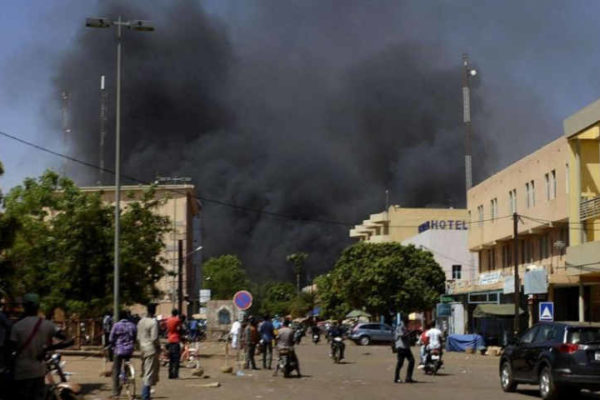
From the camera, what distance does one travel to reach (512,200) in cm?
5731

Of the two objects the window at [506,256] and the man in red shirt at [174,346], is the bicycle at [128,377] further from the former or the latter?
the window at [506,256]

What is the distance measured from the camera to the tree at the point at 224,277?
429ft

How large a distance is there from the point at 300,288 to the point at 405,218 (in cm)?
3936

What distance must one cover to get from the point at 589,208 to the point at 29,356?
35547 mm

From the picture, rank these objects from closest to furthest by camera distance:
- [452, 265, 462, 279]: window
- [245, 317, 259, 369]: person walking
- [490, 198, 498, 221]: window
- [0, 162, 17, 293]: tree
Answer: [0, 162, 17, 293]: tree
[245, 317, 259, 369]: person walking
[490, 198, 498, 221]: window
[452, 265, 462, 279]: window

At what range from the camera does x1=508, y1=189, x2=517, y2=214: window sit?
5662 cm

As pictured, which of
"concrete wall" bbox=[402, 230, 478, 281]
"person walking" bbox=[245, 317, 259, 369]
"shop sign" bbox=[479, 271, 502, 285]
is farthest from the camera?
"concrete wall" bbox=[402, 230, 478, 281]

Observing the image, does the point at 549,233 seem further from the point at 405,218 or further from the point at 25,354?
the point at 405,218

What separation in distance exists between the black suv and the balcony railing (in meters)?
21.3

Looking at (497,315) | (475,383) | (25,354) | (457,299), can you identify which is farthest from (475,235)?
(25,354)

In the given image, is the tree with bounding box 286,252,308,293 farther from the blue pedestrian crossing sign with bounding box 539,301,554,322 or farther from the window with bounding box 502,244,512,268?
the blue pedestrian crossing sign with bounding box 539,301,554,322

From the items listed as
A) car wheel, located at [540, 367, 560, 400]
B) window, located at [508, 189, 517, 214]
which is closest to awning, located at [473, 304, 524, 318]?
window, located at [508, 189, 517, 214]

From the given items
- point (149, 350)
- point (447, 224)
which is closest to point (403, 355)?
point (149, 350)

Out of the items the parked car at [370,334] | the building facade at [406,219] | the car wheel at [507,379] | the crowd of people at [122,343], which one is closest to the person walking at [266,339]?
the crowd of people at [122,343]
